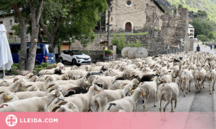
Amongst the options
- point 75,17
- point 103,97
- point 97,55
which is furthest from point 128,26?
point 103,97

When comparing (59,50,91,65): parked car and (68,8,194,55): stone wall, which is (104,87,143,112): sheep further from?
(68,8,194,55): stone wall

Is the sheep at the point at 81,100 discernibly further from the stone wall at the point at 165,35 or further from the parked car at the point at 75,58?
the stone wall at the point at 165,35

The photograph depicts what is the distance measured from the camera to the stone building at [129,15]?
161 ft

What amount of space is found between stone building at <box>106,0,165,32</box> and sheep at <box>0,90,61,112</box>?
4444 cm

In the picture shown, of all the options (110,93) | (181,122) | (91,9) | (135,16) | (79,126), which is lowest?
(181,122)

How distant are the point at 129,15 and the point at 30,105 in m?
47.5

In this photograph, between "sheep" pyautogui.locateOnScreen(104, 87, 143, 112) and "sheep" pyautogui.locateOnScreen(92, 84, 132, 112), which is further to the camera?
"sheep" pyautogui.locateOnScreen(92, 84, 132, 112)

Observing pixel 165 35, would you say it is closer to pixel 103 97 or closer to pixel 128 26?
pixel 128 26

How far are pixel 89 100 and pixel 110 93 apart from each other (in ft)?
1.97

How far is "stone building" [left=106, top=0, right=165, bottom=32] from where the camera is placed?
49.2m

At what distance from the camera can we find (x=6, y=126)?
14.1 feet

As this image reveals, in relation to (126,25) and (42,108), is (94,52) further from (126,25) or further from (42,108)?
(126,25)

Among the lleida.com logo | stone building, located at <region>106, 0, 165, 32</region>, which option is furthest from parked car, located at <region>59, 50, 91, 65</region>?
stone building, located at <region>106, 0, 165, 32</region>

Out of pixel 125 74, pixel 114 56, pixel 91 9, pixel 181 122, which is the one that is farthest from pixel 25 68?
pixel 114 56
